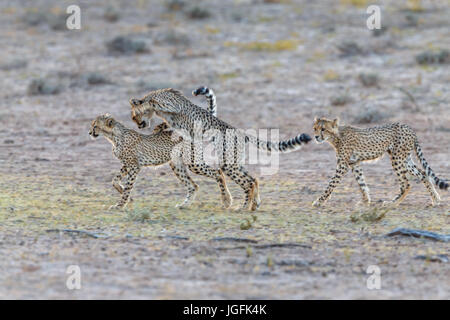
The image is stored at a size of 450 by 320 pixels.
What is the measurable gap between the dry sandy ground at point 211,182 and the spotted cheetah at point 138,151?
0.25 meters

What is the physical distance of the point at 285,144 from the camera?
9219 millimetres

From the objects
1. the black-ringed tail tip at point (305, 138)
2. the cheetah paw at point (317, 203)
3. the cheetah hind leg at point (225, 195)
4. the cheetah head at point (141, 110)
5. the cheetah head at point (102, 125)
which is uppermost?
the cheetah head at point (141, 110)

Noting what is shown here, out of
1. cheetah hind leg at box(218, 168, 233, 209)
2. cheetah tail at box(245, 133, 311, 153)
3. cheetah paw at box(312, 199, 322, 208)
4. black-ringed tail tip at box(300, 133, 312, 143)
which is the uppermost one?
black-ringed tail tip at box(300, 133, 312, 143)

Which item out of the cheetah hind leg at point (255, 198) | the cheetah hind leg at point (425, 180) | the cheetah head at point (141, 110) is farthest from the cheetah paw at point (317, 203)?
the cheetah head at point (141, 110)

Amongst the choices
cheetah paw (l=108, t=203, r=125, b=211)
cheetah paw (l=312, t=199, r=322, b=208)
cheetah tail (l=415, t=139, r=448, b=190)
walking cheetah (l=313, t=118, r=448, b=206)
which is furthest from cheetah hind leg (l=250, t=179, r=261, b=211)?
cheetah tail (l=415, t=139, r=448, b=190)

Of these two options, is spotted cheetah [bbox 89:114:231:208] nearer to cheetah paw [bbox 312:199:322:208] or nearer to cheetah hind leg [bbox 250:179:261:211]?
cheetah hind leg [bbox 250:179:261:211]

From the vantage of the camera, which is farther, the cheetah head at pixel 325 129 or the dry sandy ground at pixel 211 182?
the cheetah head at pixel 325 129

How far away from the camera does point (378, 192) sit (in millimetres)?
10539

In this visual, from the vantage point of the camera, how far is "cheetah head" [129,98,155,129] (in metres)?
9.85

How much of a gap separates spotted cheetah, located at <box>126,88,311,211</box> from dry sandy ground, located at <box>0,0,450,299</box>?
0.37m

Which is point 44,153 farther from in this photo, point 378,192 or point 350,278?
point 350,278

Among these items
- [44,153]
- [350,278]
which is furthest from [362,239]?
[44,153]

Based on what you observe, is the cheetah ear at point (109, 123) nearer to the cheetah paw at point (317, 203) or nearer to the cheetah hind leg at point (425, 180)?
the cheetah paw at point (317, 203)

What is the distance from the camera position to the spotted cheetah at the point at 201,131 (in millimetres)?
9539
